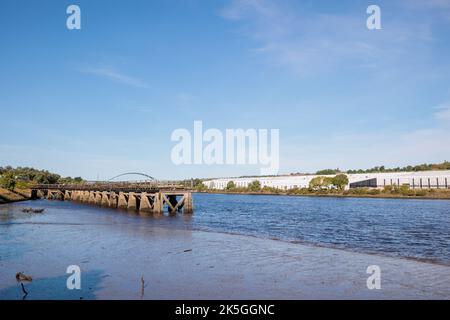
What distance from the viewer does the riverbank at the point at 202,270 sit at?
14727 millimetres

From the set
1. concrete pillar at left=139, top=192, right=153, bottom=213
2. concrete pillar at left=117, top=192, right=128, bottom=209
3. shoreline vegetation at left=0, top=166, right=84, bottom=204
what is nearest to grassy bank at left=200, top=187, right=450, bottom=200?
concrete pillar at left=117, top=192, right=128, bottom=209

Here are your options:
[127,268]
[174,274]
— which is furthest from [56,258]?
[174,274]

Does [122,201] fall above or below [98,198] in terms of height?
below

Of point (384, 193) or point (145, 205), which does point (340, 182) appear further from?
point (145, 205)

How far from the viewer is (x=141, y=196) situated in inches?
2288

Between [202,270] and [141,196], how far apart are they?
41.2m

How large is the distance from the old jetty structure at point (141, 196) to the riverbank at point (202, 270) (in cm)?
2403

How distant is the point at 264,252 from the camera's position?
79.7 ft

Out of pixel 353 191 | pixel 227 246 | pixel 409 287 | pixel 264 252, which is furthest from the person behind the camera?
pixel 353 191

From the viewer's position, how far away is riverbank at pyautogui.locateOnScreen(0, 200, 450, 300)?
1473cm

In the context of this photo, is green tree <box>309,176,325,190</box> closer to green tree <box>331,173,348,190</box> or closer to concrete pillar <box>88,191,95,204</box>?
green tree <box>331,173,348,190</box>

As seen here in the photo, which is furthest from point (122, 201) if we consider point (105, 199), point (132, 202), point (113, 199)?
point (105, 199)
